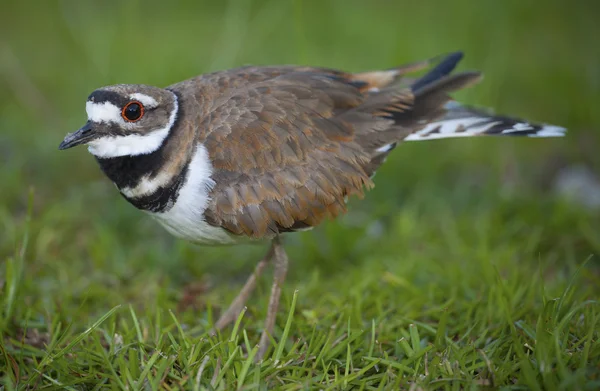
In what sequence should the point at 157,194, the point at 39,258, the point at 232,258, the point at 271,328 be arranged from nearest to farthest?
the point at 157,194
the point at 271,328
the point at 39,258
the point at 232,258

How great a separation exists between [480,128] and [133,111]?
2095 millimetres

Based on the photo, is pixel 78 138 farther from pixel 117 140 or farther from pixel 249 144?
pixel 249 144

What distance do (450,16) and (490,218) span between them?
3524mm

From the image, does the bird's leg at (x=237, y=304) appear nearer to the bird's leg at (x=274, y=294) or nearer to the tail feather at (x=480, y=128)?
the bird's leg at (x=274, y=294)

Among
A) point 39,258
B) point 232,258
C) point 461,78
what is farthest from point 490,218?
point 39,258

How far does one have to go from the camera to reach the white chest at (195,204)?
129 inches

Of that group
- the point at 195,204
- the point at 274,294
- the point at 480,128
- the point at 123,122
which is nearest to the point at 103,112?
the point at 123,122

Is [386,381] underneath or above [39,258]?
underneath

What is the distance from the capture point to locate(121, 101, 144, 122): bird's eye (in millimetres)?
3285

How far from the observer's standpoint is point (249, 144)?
11.2 feet

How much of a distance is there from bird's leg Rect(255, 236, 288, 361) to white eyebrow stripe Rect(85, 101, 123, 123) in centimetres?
119

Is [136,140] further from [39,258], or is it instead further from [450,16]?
[450,16]

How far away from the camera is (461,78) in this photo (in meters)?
4.00

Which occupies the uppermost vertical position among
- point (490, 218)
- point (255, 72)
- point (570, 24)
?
point (255, 72)
